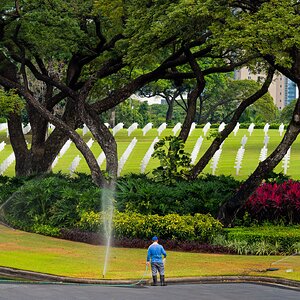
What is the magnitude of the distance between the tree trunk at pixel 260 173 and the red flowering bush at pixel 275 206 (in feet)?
2.96

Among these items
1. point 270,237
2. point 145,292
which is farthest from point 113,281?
point 270,237

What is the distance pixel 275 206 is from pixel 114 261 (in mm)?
6387

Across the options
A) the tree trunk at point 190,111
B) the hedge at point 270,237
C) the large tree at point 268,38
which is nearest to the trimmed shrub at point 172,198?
the large tree at point 268,38

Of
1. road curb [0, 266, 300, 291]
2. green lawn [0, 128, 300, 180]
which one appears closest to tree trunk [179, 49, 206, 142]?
green lawn [0, 128, 300, 180]

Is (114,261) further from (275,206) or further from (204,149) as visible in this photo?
(204,149)

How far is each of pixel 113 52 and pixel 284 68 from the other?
8911 millimetres

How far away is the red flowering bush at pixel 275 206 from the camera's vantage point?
81.5 ft

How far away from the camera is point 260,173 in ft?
76.9

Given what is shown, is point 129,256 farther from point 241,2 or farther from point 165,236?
point 241,2

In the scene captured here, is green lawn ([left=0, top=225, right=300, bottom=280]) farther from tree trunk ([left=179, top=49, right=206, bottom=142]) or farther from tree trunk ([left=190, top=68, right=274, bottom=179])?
tree trunk ([left=179, top=49, right=206, bottom=142])

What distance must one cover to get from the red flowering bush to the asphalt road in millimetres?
7654

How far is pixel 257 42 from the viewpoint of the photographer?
72.1 feet

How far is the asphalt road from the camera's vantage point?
1519 centimetres

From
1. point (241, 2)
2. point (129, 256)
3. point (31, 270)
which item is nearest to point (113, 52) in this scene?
point (241, 2)
